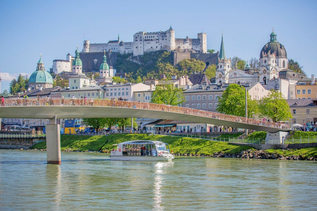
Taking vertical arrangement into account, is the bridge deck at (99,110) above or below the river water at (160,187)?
above

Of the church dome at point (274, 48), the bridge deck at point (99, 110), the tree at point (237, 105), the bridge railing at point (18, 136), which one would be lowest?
the bridge railing at point (18, 136)

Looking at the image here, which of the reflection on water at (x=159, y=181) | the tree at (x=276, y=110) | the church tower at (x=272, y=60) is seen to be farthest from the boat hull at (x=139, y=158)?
A: the church tower at (x=272, y=60)

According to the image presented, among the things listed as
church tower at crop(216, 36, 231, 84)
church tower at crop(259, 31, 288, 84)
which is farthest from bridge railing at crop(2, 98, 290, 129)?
church tower at crop(216, 36, 231, 84)

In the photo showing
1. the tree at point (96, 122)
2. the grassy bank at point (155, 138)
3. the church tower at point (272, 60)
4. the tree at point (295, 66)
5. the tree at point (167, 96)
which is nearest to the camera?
the grassy bank at point (155, 138)

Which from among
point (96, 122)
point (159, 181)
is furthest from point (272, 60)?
point (159, 181)

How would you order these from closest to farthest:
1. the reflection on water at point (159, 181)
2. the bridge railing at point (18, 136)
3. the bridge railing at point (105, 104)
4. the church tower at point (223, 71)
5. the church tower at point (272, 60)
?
the reflection on water at point (159, 181)
the bridge railing at point (105, 104)
the bridge railing at point (18, 136)
the church tower at point (272, 60)
the church tower at point (223, 71)

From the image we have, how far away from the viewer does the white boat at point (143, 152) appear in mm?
55781

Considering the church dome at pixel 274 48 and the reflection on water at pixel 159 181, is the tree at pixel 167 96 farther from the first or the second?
the church dome at pixel 274 48

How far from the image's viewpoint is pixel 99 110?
5028cm

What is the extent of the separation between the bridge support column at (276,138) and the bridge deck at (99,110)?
262 cm

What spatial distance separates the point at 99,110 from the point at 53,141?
5.17 metres

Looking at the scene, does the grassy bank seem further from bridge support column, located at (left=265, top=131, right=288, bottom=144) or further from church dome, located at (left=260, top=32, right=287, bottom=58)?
church dome, located at (left=260, top=32, right=287, bottom=58)

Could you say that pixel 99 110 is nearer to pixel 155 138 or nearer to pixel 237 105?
pixel 155 138

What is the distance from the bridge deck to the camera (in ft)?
150
